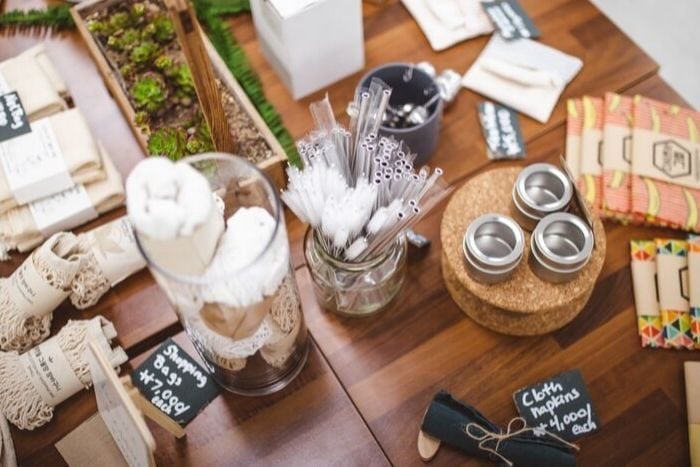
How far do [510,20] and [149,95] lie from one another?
59cm

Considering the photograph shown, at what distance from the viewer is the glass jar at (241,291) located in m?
0.62

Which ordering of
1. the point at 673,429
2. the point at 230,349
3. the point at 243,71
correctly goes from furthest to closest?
the point at 243,71
the point at 673,429
the point at 230,349

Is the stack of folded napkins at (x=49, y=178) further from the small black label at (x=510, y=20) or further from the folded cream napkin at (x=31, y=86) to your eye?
the small black label at (x=510, y=20)

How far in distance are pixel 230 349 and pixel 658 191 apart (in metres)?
0.63

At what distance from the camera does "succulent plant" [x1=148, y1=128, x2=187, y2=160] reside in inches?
38.9

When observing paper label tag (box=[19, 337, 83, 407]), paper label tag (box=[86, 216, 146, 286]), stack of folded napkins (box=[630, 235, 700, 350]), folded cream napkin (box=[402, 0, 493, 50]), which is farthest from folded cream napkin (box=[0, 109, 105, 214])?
stack of folded napkins (box=[630, 235, 700, 350])

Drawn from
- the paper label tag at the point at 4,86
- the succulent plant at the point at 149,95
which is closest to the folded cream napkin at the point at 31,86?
the paper label tag at the point at 4,86

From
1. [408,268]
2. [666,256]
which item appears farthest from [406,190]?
[666,256]

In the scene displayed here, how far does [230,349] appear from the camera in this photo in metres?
0.74

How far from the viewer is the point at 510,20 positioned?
116 centimetres

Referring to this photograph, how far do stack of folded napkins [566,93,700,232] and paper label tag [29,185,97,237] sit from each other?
70 centimetres

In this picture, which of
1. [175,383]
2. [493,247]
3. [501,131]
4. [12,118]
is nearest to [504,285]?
[493,247]

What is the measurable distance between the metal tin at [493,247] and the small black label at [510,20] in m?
0.41

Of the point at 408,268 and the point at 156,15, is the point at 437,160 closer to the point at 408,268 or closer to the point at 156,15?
the point at 408,268
